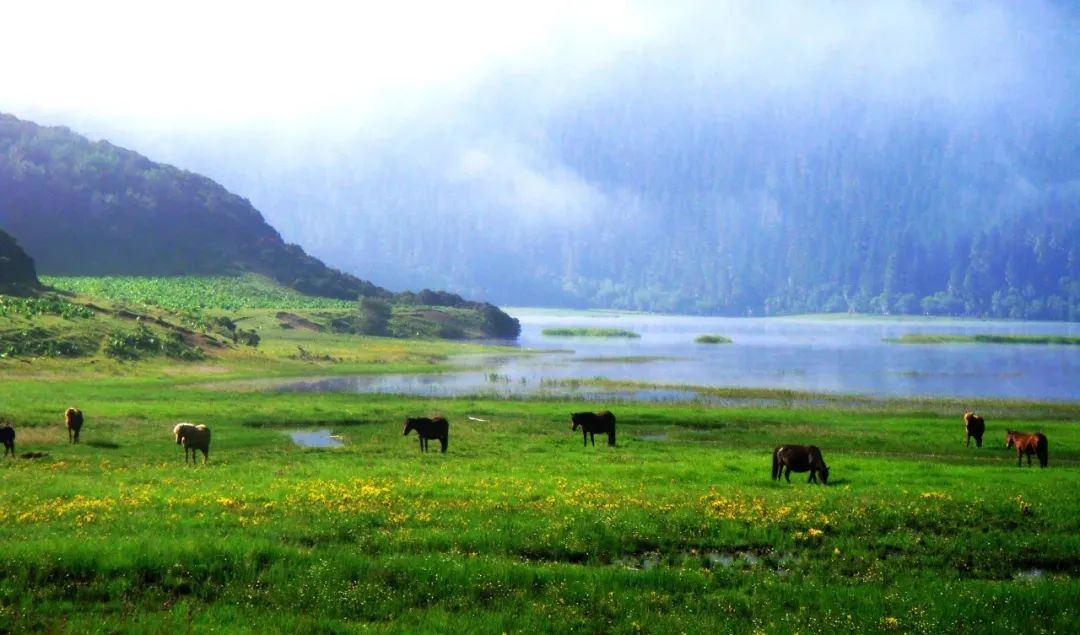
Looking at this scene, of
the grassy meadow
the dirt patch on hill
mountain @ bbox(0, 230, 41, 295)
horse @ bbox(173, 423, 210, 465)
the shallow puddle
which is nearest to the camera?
the grassy meadow

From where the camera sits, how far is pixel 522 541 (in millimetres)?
20422

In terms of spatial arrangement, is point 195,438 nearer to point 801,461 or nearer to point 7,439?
point 7,439

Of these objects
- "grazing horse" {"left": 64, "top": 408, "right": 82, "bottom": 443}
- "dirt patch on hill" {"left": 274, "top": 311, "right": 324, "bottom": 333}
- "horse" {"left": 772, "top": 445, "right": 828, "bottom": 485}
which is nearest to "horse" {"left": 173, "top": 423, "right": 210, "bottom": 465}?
"grazing horse" {"left": 64, "top": 408, "right": 82, "bottom": 443}

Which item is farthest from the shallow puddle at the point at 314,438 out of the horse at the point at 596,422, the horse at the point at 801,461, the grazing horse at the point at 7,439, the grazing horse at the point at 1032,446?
the grazing horse at the point at 1032,446

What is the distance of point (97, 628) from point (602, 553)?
11.1 m

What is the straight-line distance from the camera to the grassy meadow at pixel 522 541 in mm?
15609

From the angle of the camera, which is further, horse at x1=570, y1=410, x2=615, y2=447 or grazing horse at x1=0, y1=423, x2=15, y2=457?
horse at x1=570, y1=410, x2=615, y2=447

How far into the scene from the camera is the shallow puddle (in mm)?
45028

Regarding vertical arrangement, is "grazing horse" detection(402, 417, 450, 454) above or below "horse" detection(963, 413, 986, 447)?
below

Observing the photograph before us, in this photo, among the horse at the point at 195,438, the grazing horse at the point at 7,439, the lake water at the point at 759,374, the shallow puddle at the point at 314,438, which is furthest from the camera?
the lake water at the point at 759,374

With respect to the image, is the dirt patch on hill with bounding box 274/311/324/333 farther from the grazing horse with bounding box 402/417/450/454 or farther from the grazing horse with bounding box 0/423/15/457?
the grazing horse with bounding box 0/423/15/457

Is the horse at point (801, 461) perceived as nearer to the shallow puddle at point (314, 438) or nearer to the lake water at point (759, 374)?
the shallow puddle at point (314, 438)

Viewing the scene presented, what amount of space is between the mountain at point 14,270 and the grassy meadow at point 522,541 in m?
91.6

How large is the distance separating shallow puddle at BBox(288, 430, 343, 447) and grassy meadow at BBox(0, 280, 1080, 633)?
3.53m
